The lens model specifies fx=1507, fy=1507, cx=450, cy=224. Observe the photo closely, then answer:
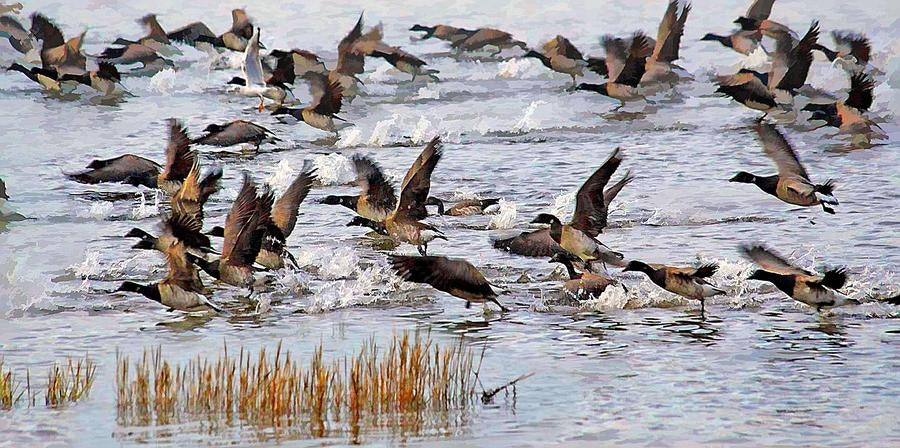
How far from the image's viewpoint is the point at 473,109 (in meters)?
19.6

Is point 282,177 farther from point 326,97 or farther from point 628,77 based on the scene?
point 628,77

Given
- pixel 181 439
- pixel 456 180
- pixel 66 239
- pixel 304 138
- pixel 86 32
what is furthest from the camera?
pixel 86 32

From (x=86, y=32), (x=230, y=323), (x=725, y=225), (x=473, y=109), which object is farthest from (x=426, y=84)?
(x=230, y=323)

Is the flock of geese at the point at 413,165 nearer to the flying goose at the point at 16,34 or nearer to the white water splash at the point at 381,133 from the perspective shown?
the flying goose at the point at 16,34

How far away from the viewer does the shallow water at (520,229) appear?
823 centimetres

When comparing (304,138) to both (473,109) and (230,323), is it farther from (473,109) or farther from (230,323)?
(230,323)

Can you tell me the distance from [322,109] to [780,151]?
7.16 metres

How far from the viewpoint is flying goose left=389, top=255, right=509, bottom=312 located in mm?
10125

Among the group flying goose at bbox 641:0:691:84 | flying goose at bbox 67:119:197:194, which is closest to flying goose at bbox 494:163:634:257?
flying goose at bbox 67:119:197:194

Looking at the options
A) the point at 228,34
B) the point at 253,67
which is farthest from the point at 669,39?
the point at 228,34

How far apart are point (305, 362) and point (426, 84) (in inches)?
486

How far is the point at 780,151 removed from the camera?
511 inches

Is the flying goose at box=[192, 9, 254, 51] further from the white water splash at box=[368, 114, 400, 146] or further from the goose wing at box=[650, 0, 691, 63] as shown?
the goose wing at box=[650, 0, 691, 63]

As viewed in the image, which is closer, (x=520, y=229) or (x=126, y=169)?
(x=520, y=229)
